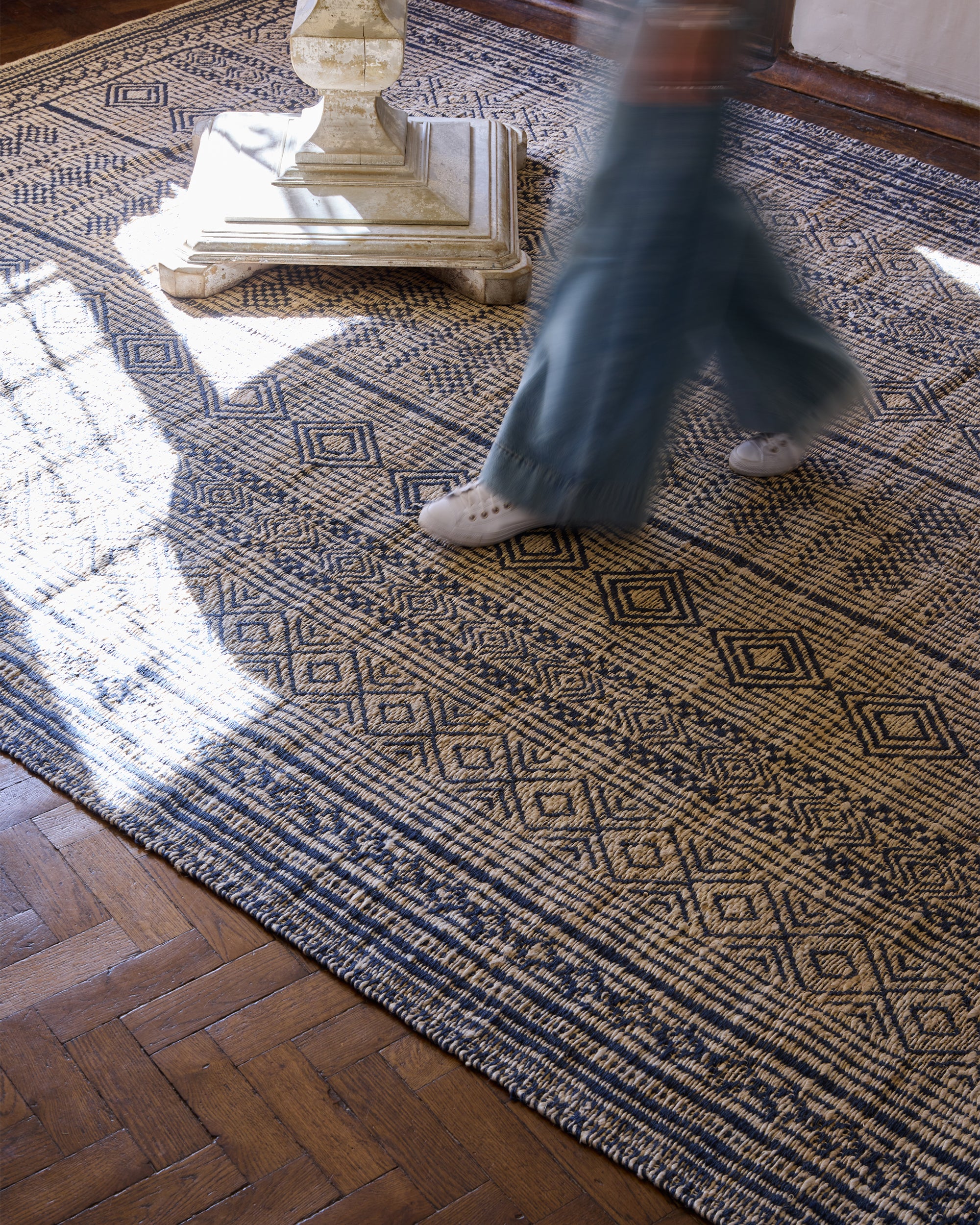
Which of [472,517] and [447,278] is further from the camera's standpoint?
[447,278]

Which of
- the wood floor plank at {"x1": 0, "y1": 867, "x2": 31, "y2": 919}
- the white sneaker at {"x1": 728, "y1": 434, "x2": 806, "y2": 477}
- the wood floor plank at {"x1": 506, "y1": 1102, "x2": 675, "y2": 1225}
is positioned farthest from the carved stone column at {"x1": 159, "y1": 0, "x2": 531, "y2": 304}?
the wood floor plank at {"x1": 506, "y1": 1102, "x2": 675, "y2": 1225}

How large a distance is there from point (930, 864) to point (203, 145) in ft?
7.44

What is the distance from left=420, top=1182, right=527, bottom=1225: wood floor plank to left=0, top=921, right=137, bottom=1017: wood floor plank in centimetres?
51

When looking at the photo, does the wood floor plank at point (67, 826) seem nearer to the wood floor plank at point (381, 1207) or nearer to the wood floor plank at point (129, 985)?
the wood floor plank at point (129, 985)

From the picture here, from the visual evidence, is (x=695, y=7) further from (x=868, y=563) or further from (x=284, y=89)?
(x=284, y=89)

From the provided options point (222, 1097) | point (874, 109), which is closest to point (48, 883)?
point (222, 1097)

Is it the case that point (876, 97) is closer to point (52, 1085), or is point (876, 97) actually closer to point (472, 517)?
point (472, 517)

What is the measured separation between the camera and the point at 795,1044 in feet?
4.50

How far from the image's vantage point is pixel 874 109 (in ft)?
11.2

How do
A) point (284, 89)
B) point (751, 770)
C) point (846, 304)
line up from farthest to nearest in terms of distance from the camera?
point (284, 89) < point (846, 304) < point (751, 770)

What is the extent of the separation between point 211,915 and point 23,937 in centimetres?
24

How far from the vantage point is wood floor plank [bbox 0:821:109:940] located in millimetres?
1495

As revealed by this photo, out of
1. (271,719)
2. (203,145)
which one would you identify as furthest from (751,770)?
(203,145)

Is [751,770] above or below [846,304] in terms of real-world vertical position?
below
